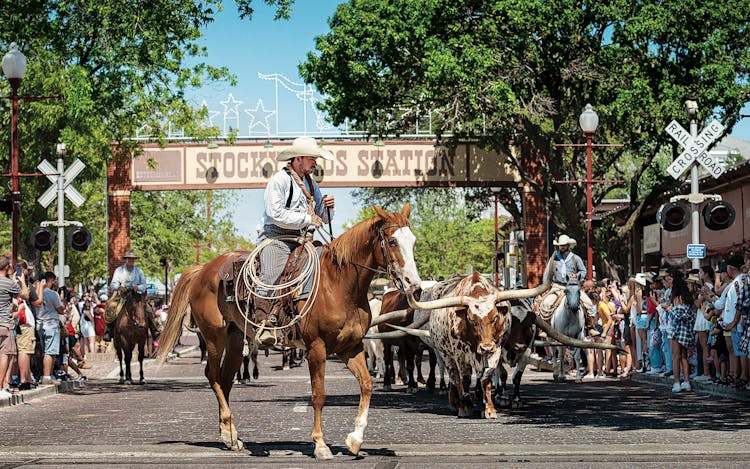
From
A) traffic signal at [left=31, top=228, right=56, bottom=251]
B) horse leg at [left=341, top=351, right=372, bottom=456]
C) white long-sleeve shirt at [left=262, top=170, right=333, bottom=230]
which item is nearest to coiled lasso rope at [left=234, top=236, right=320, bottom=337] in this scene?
white long-sleeve shirt at [left=262, top=170, right=333, bottom=230]

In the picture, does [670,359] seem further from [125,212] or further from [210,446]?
[125,212]

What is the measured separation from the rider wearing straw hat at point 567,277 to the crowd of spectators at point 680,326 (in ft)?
1.89

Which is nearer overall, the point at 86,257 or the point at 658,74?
the point at 658,74

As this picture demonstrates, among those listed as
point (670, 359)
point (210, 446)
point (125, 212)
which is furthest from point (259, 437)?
point (125, 212)

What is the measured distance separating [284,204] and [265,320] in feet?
3.58

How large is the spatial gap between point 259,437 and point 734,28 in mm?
23747

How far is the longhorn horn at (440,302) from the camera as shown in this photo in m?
11.5

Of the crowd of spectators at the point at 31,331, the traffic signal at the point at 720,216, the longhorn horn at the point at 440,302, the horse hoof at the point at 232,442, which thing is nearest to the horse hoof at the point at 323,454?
the horse hoof at the point at 232,442

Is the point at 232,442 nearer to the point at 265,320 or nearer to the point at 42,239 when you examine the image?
the point at 265,320

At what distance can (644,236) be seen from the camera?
48.0 m

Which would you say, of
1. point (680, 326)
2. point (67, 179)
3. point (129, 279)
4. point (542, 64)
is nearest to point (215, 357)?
point (680, 326)

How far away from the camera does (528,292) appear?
13.8 meters

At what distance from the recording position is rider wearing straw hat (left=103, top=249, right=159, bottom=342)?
82.5ft

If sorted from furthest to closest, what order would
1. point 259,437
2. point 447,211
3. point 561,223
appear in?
1. point 447,211
2. point 561,223
3. point 259,437
